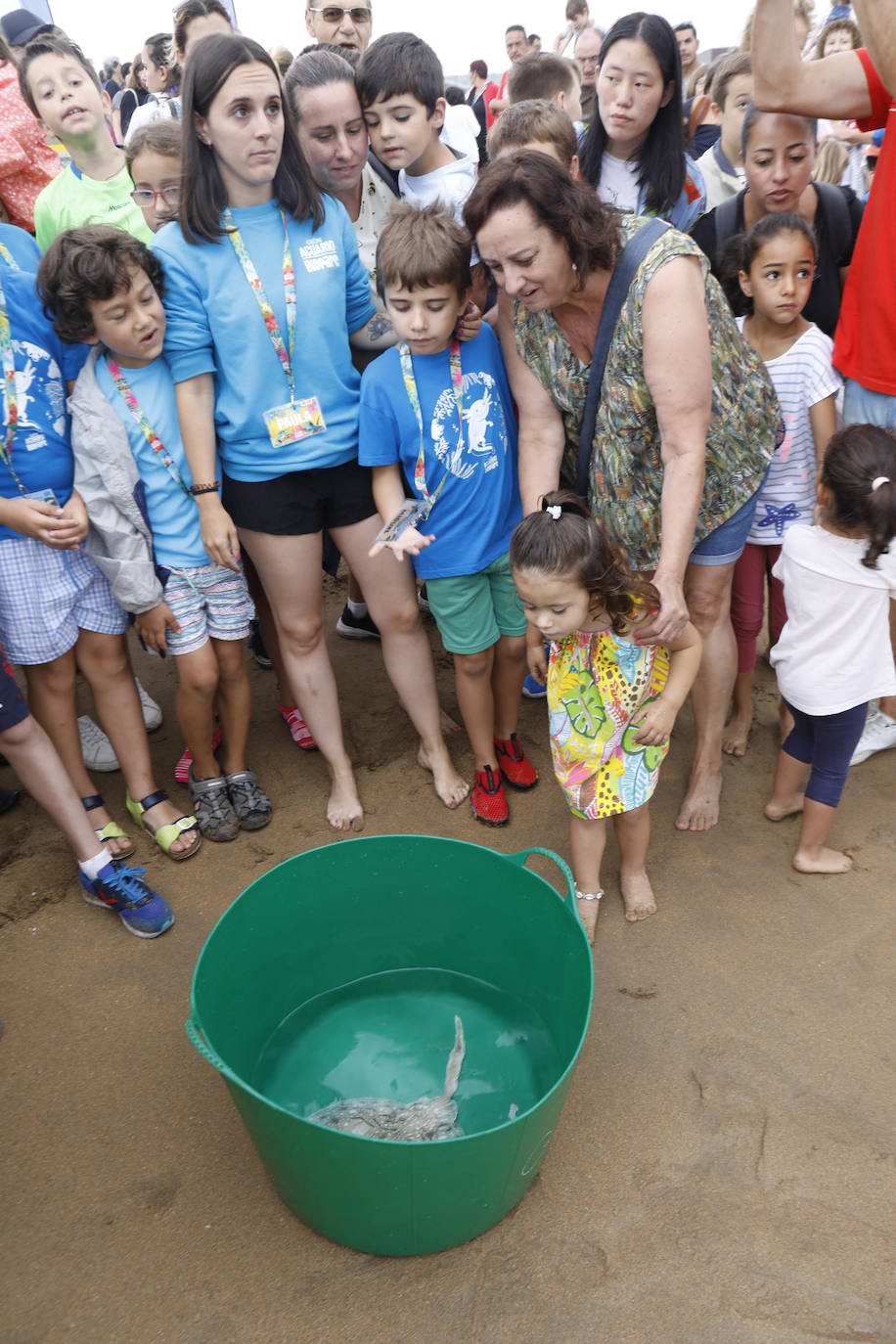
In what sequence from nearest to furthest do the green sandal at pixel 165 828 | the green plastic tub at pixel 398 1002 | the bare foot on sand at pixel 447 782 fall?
the green plastic tub at pixel 398 1002 < the green sandal at pixel 165 828 < the bare foot on sand at pixel 447 782

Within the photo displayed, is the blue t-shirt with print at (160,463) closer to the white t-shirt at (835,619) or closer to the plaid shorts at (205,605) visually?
the plaid shorts at (205,605)

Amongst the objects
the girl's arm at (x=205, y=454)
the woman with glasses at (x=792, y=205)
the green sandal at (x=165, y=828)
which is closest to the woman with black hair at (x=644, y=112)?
the woman with glasses at (x=792, y=205)

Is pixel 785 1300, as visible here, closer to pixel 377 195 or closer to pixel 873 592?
pixel 873 592

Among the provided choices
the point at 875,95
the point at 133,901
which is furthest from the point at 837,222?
the point at 133,901

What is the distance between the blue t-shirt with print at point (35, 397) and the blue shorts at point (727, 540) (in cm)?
144

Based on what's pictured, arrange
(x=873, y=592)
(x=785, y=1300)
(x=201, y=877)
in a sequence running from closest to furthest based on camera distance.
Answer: (x=785, y=1300) → (x=873, y=592) → (x=201, y=877)

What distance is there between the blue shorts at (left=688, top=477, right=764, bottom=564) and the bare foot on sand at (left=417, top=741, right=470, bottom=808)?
2.89 feet

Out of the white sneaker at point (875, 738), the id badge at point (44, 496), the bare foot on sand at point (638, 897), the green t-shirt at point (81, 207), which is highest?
the green t-shirt at point (81, 207)

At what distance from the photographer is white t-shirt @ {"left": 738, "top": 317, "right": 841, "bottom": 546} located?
2143 mm

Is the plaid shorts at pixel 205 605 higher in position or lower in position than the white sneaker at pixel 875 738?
higher

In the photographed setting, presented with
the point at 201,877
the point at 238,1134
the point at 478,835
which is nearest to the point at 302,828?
the point at 201,877

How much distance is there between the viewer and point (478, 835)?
2.33 m

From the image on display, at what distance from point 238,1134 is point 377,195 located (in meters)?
2.23

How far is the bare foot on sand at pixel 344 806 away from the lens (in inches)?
94.0
